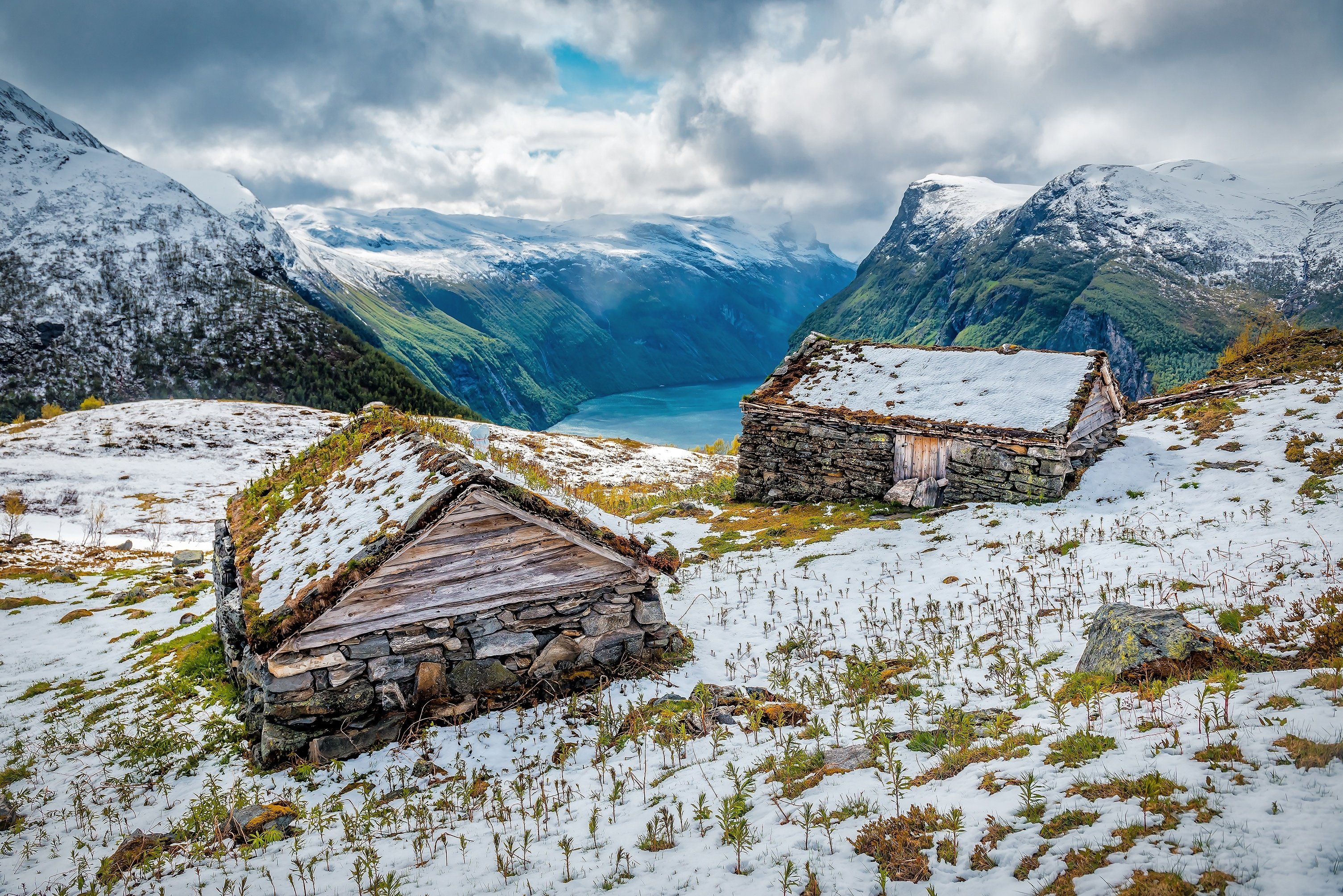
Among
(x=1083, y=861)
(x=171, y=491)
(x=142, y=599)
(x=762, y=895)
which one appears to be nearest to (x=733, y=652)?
(x=762, y=895)

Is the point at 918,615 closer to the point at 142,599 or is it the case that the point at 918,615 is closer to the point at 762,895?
the point at 762,895

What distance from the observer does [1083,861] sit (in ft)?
12.8

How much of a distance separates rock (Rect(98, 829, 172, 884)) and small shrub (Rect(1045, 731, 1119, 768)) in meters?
8.52

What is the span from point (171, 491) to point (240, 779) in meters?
38.0

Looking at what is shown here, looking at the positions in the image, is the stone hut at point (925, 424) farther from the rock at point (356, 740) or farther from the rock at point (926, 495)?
the rock at point (356, 740)

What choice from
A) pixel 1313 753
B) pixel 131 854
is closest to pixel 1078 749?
pixel 1313 753

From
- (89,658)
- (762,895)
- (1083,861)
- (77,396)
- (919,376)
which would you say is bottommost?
(89,658)

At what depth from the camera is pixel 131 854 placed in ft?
19.6

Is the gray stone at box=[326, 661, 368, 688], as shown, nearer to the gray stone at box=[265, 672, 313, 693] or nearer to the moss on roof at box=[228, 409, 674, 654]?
the gray stone at box=[265, 672, 313, 693]

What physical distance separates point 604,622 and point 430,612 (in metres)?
2.43

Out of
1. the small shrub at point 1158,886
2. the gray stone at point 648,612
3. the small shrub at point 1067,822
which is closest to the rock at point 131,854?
the gray stone at point 648,612

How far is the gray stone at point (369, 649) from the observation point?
7684mm

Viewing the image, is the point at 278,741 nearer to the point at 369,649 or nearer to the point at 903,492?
the point at 369,649

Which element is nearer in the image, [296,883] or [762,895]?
[762,895]
